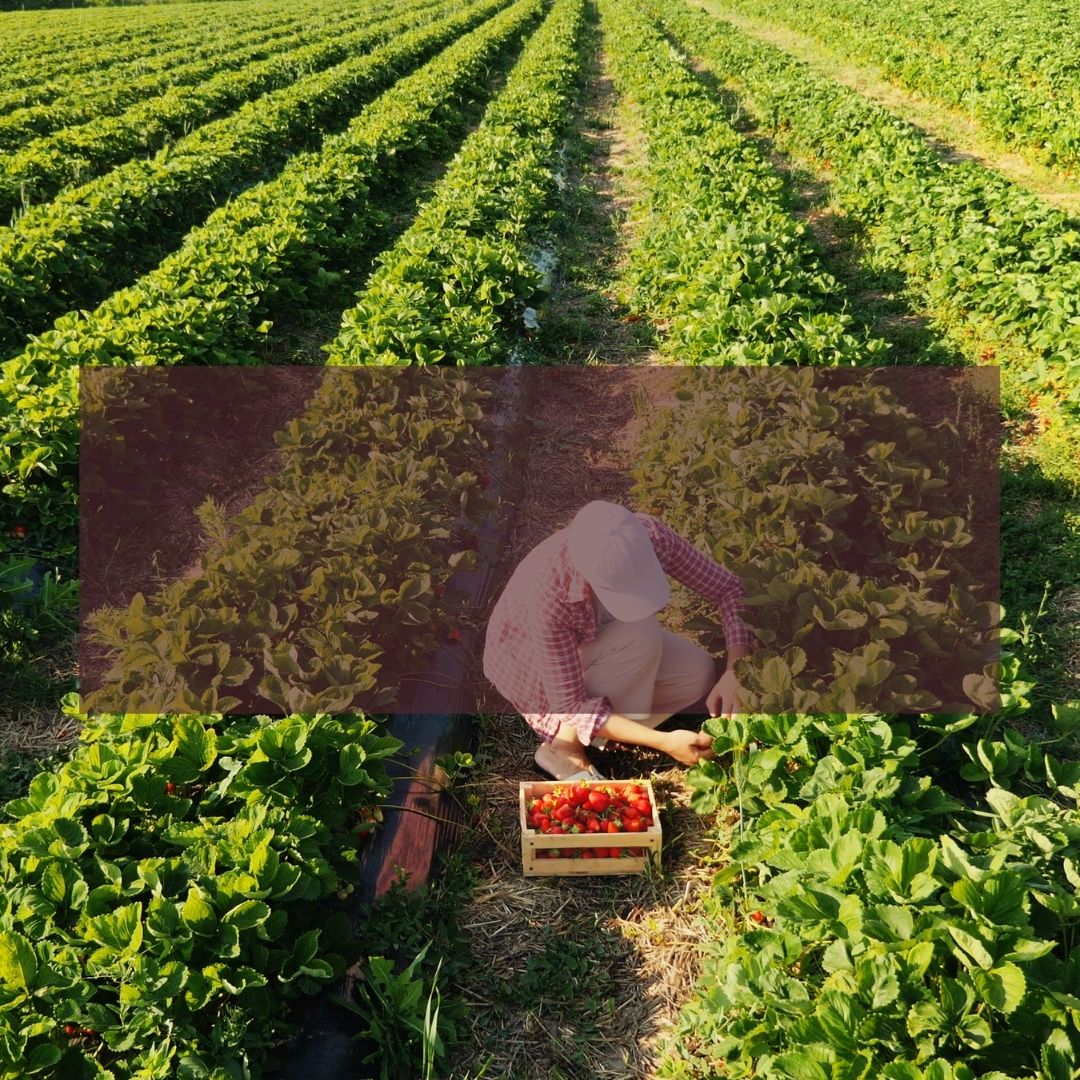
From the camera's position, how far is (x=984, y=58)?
20.2 metres

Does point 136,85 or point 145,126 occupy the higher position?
point 136,85

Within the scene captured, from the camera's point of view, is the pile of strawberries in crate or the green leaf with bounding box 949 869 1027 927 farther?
the pile of strawberries in crate

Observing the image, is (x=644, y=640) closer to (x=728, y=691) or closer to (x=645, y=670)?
(x=645, y=670)

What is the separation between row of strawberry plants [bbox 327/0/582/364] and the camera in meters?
6.83

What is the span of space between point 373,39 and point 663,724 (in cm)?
3384

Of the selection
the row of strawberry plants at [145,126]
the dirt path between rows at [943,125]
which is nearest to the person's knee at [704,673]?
the dirt path between rows at [943,125]

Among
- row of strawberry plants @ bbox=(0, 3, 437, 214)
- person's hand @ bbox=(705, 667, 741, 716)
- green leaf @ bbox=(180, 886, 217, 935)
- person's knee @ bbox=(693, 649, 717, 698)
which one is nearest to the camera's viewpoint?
green leaf @ bbox=(180, 886, 217, 935)

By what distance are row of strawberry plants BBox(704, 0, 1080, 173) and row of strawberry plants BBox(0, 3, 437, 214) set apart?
1337 centimetres

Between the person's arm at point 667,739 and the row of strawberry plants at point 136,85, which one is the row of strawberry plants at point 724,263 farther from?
the row of strawberry plants at point 136,85

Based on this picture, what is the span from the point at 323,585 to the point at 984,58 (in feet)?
73.1

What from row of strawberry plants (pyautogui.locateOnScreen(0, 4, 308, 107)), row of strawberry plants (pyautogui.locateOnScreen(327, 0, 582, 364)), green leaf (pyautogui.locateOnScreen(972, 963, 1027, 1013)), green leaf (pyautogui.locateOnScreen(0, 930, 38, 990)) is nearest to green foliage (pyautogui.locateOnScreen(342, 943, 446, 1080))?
green leaf (pyautogui.locateOnScreen(0, 930, 38, 990))

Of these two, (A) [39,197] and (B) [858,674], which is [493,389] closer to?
(B) [858,674]

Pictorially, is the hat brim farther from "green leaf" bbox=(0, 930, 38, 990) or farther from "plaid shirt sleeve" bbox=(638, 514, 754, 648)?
"green leaf" bbox=(0, 930, 38, 990)

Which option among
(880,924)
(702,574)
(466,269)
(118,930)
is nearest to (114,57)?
(466,269)
